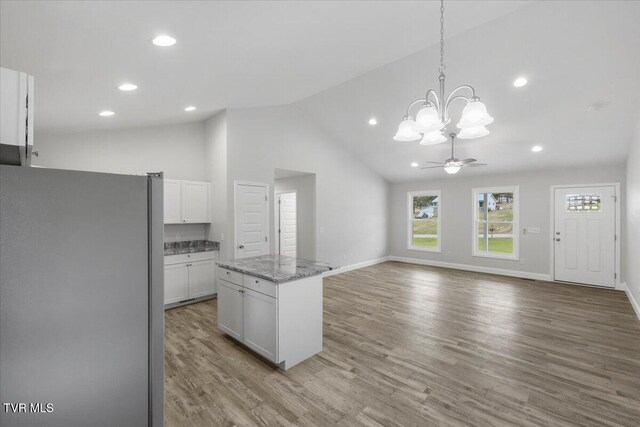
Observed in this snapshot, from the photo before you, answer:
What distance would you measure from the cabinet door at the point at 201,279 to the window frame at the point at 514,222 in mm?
6229

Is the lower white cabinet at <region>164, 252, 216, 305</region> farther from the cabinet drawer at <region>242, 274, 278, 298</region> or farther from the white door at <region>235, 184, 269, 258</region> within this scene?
the cabinet drawer at <region>242, 274, 278, 298</region>

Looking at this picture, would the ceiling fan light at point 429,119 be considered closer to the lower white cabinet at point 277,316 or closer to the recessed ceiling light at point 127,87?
the lower white cabinet at point 277,316

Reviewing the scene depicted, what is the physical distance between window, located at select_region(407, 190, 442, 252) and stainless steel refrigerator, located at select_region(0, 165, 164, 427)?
26.4ft

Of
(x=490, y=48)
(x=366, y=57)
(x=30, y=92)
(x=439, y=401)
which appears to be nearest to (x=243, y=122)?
(x=366, y=57)

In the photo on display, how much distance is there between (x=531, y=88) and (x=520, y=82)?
0.23m

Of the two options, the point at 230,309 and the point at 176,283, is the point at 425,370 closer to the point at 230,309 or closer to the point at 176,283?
the point at 230,309

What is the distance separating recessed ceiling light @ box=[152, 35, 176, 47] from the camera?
2.16 meters

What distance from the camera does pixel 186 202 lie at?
4.91 meters

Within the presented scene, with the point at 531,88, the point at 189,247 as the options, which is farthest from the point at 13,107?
the point at 531,88

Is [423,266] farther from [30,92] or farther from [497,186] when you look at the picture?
[30,92]

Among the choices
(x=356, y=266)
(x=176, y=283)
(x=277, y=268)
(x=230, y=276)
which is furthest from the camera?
(x=356, y=266)

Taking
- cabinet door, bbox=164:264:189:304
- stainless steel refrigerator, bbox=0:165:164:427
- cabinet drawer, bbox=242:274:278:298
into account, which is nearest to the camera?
stainless steel refrigerator, bbox=0:165:164:427

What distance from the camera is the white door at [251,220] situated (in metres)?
4.95

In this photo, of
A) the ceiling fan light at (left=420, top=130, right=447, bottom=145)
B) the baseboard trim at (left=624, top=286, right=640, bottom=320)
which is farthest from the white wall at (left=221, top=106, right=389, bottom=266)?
the baseboard trim at (left=624, top=286, right=640, bottom=320)
